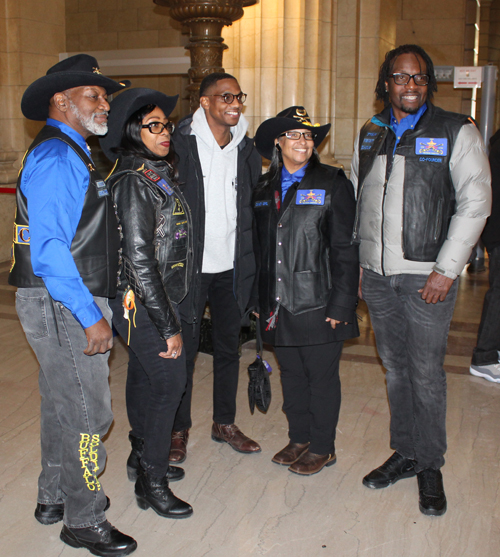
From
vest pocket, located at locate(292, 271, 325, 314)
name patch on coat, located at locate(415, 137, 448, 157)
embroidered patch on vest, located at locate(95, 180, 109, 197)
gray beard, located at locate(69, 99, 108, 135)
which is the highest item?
gray beard, located at locate(69, 99, 108, 135)

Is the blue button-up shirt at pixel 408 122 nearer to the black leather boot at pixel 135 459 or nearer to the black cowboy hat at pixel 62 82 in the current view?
the black cowboy hat at pixel 62 82

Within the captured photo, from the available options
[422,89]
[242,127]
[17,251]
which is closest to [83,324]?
[17,251]

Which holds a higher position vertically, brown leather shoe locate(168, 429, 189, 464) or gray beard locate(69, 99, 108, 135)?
gray beard locate(69, 99, 108, 135)

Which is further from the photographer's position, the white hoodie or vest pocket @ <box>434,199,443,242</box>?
the white hoodie

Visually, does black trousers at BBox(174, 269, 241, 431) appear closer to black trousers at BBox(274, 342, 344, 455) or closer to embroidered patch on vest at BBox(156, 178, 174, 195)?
black trousers at BBox(274, 342, 344, 455)

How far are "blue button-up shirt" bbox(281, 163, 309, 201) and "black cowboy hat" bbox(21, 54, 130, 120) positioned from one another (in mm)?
960

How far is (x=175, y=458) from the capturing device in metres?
3.29

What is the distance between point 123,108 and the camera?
8.48 feet

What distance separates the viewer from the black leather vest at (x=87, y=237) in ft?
7.53

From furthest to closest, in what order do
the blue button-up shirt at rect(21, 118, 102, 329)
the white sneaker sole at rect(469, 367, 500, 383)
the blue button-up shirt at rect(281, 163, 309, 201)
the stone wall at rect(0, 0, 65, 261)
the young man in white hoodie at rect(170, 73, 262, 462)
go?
the stone wall at rect(0, 0, 65, 261), the white sneaker sole at rect(469, 367, 500, 383), the young man in white hoodie at rect(170, 73, 262, 462), the blue button-up shirt at rect(281, 163, 309, 201), the blue button-up shirt at rect(21, 118, 102, 329)

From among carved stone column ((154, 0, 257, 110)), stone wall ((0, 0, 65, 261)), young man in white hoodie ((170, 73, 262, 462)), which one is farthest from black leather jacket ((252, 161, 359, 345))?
stone wall ((0, 0, 65, 261))

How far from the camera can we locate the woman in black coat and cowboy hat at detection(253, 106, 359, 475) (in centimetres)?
292

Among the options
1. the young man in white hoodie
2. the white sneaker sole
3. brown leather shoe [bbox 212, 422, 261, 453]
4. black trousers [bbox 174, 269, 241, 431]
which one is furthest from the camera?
the white sneaker sole

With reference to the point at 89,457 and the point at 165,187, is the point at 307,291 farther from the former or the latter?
the point at 89,457
